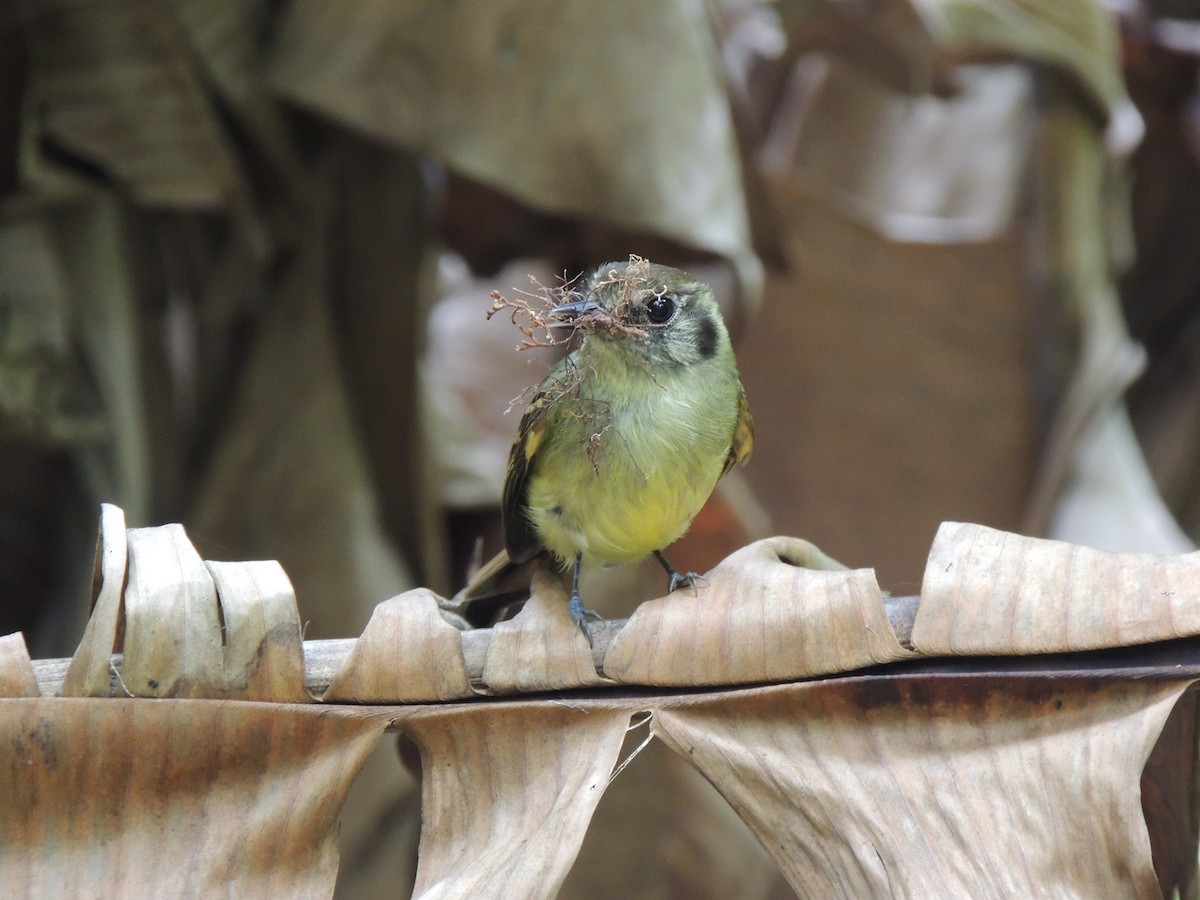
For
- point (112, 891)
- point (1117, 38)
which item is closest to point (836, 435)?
point (1117, 38)

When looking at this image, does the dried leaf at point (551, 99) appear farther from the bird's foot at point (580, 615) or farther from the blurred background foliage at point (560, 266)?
the bird's foot at point (580, 615)

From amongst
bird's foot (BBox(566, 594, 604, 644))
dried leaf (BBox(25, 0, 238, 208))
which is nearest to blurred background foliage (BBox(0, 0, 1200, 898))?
dried leaf (BBox(25, 0, 238, 208))

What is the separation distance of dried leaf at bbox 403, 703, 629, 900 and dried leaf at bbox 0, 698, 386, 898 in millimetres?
98

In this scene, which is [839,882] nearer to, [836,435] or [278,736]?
[278,736]

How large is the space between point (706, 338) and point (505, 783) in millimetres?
953

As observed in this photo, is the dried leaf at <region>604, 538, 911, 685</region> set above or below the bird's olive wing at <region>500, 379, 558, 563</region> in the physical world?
above

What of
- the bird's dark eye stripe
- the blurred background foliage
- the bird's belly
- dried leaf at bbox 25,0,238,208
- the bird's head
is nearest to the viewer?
the bird's head

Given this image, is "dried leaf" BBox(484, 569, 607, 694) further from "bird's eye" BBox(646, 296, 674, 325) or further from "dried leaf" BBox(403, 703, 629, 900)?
"bird's eye" BBox(646, 296, 674, 325)

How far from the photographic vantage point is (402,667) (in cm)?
150

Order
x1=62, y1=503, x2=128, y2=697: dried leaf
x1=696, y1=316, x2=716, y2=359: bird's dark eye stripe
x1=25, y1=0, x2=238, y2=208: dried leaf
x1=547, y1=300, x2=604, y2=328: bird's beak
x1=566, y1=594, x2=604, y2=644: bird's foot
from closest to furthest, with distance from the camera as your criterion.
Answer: x1=62, y1=503, x2=128, y2=697: dried leaf
x1=566, y1=594, x2=604, y2=644: bird's foot
x1=547, y1=300, x2=604, y2=328: bird's beak
x1=696, y1=316, x2=716, y2=359: bird's dark eye stripe
x1=25, y1=0, x2=238, y2=208: dried leaf

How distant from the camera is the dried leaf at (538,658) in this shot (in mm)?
1498

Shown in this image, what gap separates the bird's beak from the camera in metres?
1.83

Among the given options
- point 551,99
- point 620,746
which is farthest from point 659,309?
point 551,99

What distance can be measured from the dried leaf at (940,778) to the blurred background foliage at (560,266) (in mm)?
1692
